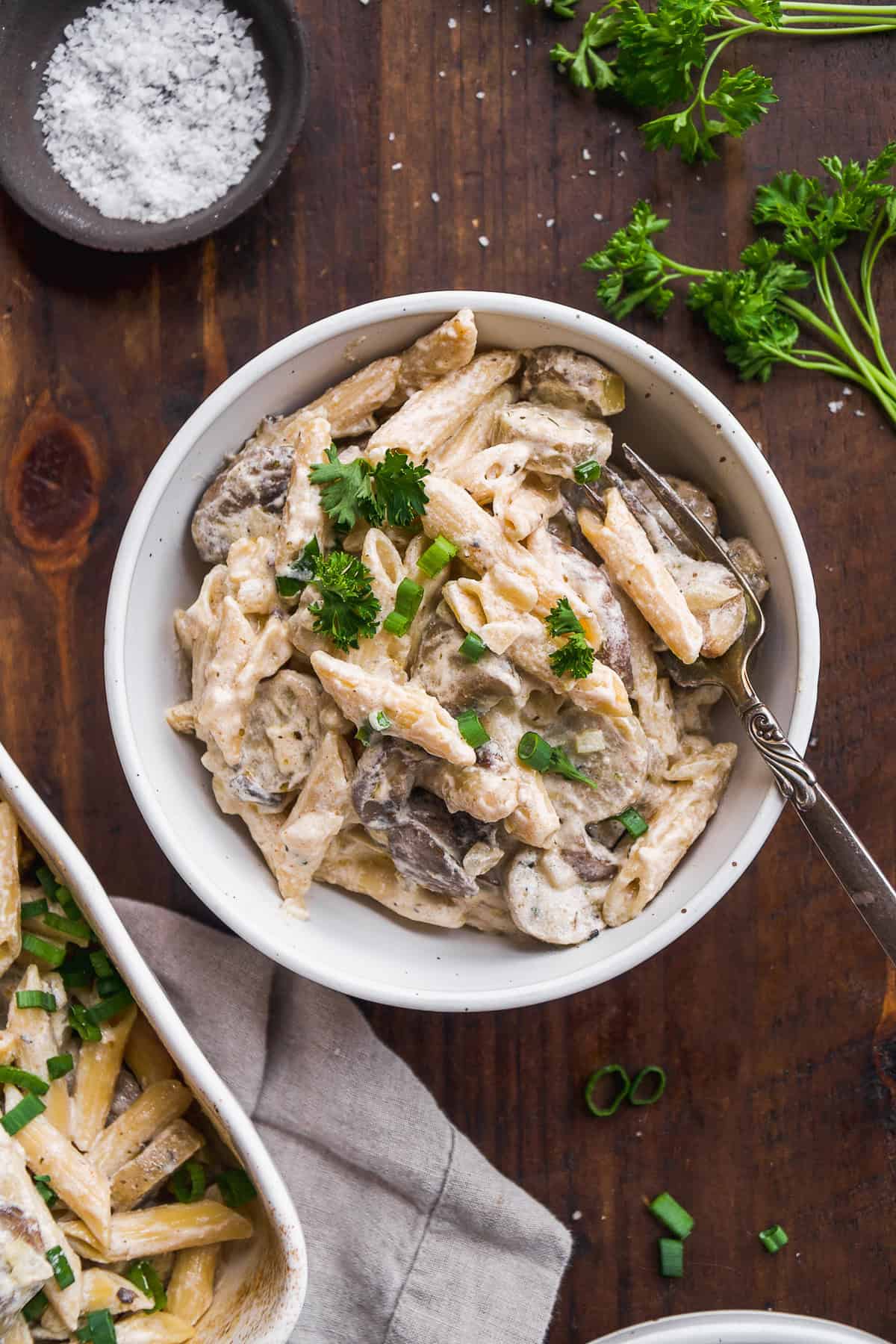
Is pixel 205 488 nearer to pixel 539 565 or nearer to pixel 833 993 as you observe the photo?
pixel 539 565

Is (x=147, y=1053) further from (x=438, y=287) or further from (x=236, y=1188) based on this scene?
(x=438, y=287)

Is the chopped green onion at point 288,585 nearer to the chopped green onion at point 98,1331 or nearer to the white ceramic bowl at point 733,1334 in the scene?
the chopped green onion at point 98,1331

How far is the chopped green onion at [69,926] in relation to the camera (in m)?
2.11

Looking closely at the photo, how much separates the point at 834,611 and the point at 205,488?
1.28 metres

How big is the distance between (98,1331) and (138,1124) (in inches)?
12.9

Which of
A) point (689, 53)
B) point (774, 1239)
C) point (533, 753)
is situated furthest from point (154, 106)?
point (774, 1239)

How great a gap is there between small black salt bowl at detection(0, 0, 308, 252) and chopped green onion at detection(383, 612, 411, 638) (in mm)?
931

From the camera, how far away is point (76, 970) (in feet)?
7.09

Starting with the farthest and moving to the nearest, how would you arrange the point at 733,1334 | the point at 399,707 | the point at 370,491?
the point at 733,1334, the point at 370,491, the point at 399,707

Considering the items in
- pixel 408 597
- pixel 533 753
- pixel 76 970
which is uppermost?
pixel 408 597

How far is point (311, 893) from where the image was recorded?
2061mm

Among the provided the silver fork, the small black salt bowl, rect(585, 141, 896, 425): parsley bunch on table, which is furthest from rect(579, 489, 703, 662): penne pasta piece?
the small black salt bowl

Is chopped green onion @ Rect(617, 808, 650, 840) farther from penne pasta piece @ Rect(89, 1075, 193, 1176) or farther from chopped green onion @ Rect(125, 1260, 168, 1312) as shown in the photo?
chopped green onion @ Rect(125, 1260, 168, 1312)

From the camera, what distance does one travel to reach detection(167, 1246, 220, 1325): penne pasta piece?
212cm
